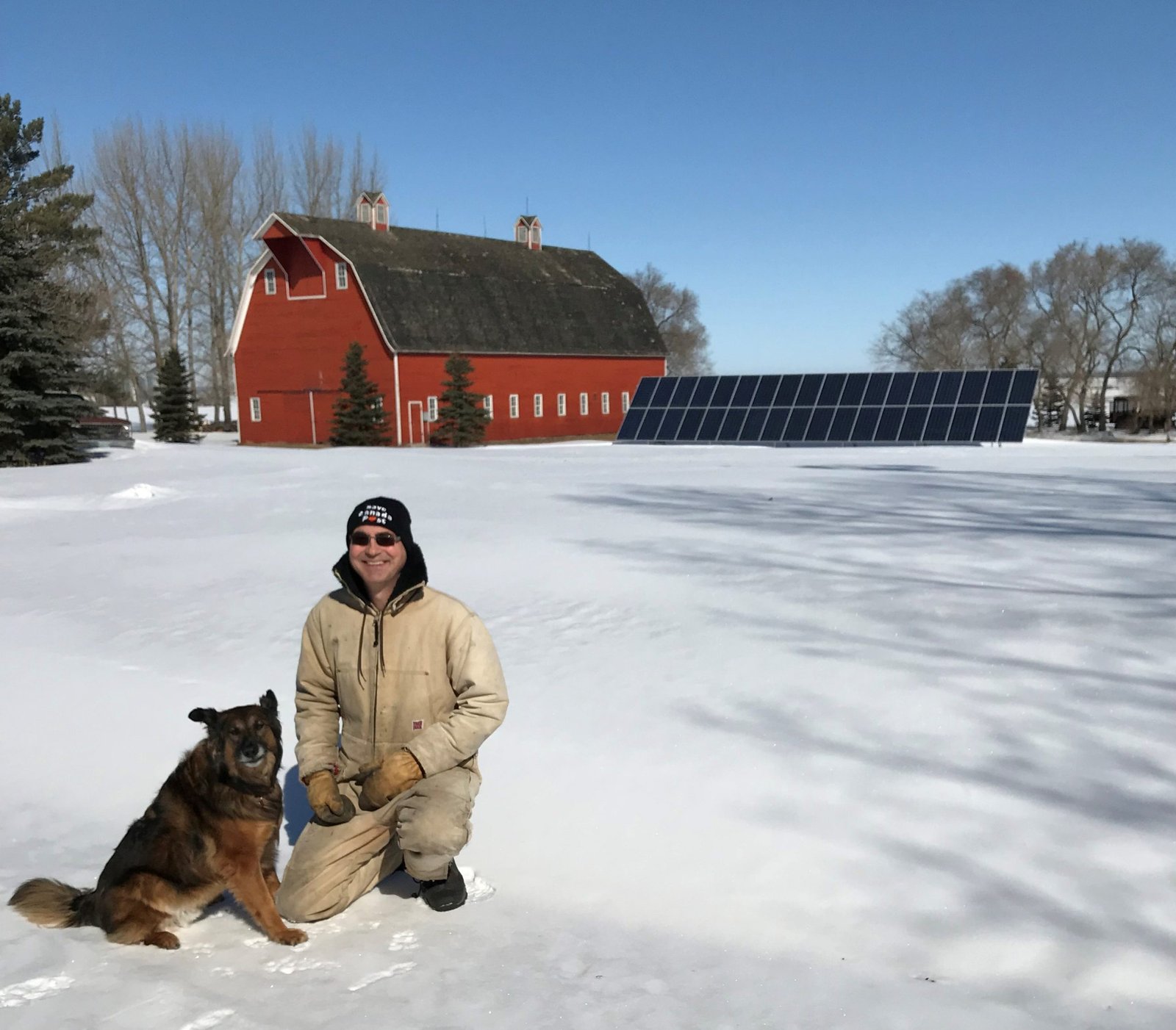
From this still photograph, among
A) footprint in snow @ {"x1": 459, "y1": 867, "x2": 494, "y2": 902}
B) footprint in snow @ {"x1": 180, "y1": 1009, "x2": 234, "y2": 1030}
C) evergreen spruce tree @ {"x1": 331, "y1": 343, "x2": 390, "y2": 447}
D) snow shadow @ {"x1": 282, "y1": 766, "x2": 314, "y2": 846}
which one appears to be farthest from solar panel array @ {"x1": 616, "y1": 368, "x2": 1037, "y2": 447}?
footprint in snow @ {"x1": 180, "y1": 1009, "x2": 234, "y2": 1030}

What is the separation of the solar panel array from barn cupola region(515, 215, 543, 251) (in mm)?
13889

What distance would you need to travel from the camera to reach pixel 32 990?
3611 millimetres

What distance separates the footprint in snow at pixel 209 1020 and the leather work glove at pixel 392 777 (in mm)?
931

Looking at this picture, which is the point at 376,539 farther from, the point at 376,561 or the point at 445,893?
the point at 445,893

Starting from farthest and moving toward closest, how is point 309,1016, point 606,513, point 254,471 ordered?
1. point 254,471
2. point 606,513
3. point 309,1016

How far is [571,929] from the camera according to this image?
4.16m

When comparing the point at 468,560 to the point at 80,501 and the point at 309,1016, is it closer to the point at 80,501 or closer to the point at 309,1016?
the point at 309,1016

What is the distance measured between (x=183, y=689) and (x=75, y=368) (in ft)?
80.2

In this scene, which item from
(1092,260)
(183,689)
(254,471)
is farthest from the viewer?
(1092,260)

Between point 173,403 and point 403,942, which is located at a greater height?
point 173,403

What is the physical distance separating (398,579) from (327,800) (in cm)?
88

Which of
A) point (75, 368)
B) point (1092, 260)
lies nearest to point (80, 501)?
point (75, 368)

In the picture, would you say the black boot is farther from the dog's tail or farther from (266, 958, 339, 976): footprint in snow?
the dog's tail

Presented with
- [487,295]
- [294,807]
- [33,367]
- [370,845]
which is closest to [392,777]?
[370,845]
